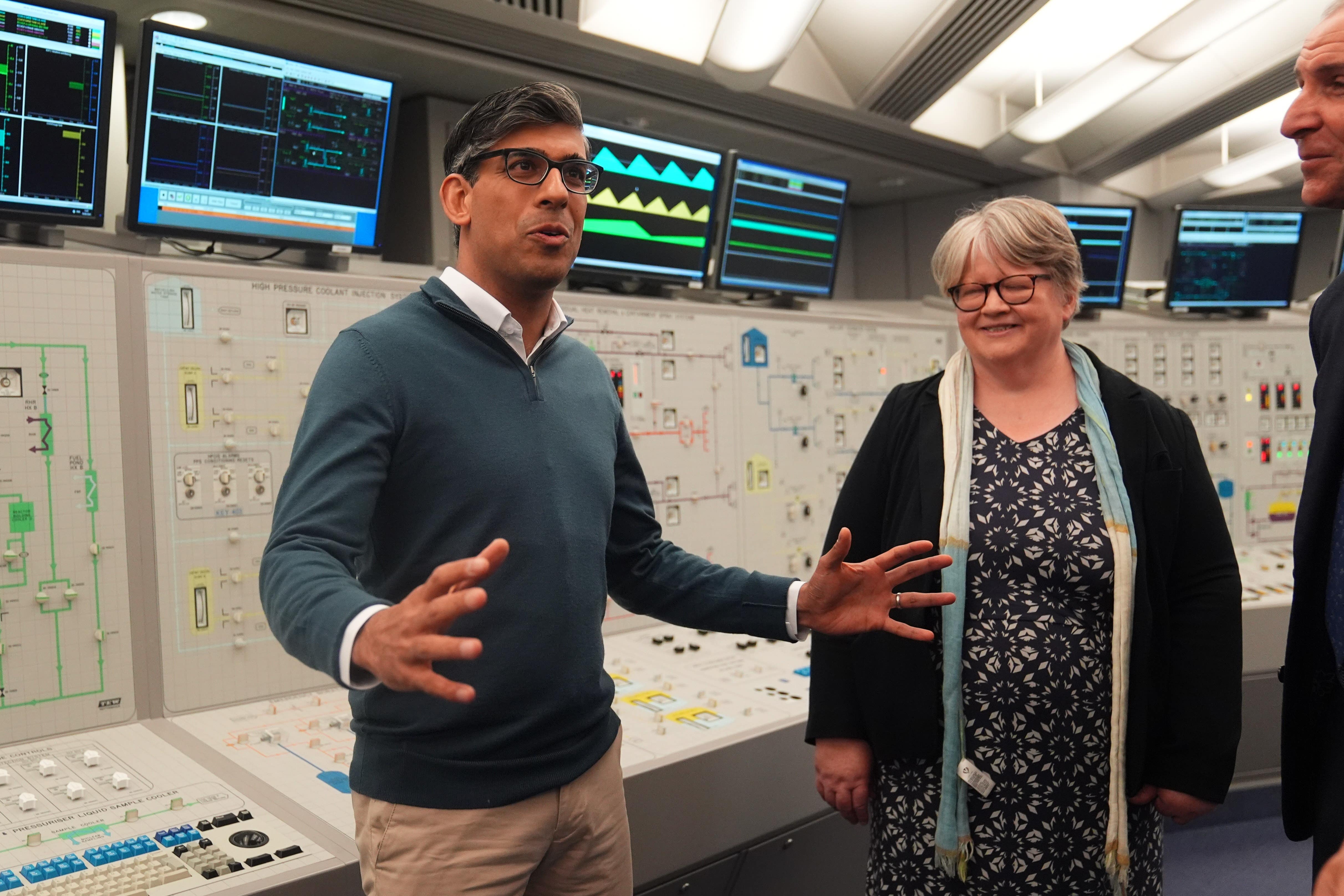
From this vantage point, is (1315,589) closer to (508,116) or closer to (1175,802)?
(1175,802)

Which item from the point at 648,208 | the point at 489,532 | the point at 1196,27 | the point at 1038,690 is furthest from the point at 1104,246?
the point at 489,532

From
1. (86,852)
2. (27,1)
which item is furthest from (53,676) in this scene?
(27,1)

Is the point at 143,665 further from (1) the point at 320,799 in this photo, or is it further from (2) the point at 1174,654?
(2) the point at 1174,654

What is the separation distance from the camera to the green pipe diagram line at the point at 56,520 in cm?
175

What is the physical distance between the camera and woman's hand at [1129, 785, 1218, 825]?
4.90 feet

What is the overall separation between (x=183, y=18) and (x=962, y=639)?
→ 254cm

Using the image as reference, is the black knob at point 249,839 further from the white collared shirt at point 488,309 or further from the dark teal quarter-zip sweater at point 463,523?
the white collared shirt at point 488,309

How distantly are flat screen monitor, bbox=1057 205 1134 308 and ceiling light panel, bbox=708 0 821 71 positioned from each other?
1556 mm

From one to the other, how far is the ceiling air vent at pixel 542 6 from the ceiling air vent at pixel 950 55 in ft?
4.03

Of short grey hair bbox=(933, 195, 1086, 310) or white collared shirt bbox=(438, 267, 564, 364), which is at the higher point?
short grey hair bbox=(933, 195, 1086, 310)

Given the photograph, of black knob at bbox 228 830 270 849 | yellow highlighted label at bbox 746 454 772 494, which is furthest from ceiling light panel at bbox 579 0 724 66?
black knob at bbox 228 830 270 849

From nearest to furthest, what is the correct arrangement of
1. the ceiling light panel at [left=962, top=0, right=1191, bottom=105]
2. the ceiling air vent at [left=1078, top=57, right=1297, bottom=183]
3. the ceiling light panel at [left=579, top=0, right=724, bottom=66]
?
the ceiling light panel at [left=579, top=0, right=724, bottom=66]
the ceiling light panel at [left=962, top=0, right=1191, bottom=105]
the ceiling air vent at [left=1078, top=57, right=1297, bottom=183]

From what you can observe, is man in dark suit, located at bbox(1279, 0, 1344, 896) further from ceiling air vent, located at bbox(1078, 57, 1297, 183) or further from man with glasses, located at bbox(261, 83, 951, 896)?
ceiling air vent, located at bbox(1078, 57, 1297, 183)

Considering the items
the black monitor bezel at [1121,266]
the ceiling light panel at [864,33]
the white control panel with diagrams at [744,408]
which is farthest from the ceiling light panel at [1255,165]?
the white control panel with diagrams at [744,408]
